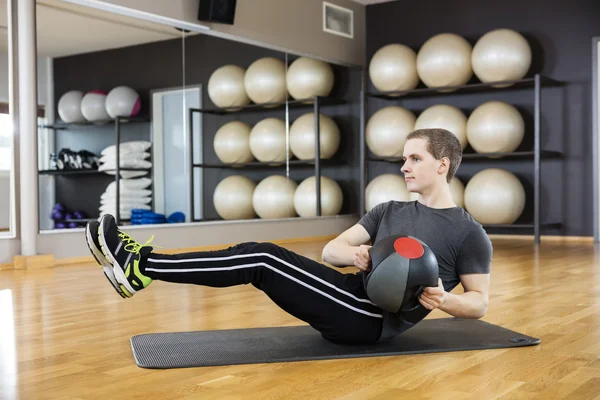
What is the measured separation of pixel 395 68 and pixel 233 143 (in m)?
1.91

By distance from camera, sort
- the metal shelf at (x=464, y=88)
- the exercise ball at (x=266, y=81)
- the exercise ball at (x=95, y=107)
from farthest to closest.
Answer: the metal shelf at (x=464, y=88), the exercise ball at (x=266, y=81), the exercise ball at (x=95, y=107)

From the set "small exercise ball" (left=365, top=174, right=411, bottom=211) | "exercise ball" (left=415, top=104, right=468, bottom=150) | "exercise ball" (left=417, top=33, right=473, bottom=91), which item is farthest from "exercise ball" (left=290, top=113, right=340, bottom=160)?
"exercise ball" (left=417, top=33, right=473, bottom=91)

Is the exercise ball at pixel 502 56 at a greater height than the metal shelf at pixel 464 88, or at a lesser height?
greater

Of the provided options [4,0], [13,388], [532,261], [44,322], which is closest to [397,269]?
[13,388]

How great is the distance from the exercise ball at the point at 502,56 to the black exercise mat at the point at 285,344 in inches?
181

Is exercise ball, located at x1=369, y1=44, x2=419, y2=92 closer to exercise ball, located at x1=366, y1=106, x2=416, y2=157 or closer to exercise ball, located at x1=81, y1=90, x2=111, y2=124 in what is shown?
exercise ball, located at x1=366, y1=106, x2=416, y2=157

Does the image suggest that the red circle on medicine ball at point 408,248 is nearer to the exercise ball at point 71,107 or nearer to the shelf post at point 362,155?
the exercise ball at point 71,107

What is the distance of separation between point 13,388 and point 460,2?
675 cm

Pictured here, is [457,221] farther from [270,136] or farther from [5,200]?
[270,136]

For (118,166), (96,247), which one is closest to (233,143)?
(118,166)

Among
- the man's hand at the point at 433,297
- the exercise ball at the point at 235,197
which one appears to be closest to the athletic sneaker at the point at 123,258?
the man's hand at the point at 433,297

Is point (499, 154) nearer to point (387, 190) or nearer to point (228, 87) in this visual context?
point (387, 190)

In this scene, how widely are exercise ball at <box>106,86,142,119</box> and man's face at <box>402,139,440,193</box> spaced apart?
363 cm

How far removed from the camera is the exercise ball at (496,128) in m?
6.77
